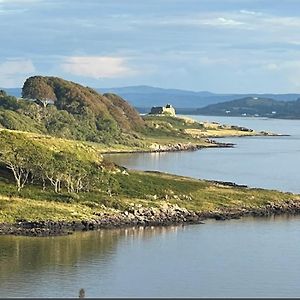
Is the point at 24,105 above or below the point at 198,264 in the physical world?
above

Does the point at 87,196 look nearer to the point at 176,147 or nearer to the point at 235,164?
the point at 235,164

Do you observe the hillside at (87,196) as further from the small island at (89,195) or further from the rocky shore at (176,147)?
the rocky shore at (176,147)

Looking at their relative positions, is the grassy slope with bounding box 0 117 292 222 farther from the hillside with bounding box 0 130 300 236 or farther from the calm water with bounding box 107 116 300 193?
the calm water with bounding box 107 116 300 193

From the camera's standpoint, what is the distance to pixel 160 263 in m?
57.7

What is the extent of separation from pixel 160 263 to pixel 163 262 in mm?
464

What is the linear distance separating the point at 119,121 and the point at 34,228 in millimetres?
123982

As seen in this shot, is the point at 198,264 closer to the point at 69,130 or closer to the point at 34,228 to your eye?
the point at 34,228

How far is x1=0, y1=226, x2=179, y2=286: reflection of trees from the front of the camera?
56125mm

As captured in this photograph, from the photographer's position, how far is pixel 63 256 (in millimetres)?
59438

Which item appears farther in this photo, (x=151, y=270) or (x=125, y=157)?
(x=125, y=157)

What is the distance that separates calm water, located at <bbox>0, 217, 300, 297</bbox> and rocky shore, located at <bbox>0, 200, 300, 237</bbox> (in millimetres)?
1564

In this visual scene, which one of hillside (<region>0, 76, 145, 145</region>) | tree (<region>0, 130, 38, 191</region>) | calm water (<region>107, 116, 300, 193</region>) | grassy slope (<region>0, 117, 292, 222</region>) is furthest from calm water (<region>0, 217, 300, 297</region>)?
hillside (<region>0, 76, 145, 145</region>)

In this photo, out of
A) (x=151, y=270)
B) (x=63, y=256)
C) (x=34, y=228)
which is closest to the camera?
(x=151, y=270)

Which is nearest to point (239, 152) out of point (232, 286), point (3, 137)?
point (3, 137)
